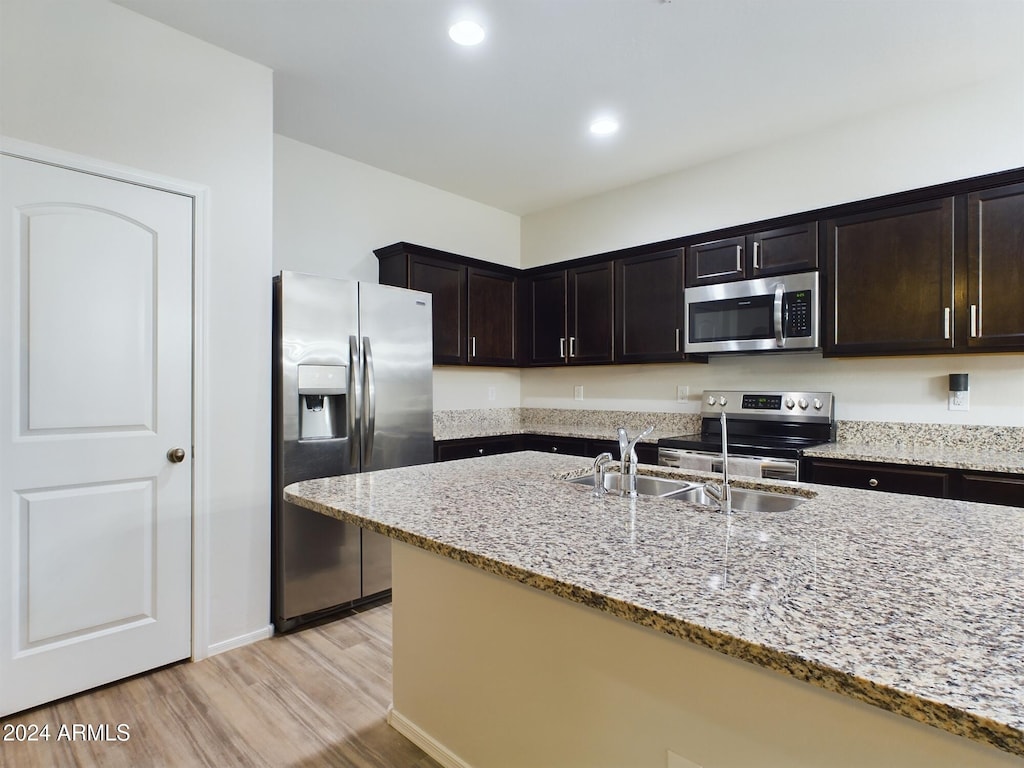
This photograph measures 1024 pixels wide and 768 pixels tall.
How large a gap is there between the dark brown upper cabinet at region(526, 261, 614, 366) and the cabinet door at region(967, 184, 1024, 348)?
1999 mm

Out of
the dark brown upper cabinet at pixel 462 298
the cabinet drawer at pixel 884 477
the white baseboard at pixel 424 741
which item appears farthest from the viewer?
the dark brown upper cabinet at pixel 462 298

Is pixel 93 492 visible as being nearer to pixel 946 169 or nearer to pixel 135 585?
pixel 135 585

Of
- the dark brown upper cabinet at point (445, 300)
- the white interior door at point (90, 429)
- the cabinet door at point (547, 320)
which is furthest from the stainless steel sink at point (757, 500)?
the cabinet door at point (547, 320)

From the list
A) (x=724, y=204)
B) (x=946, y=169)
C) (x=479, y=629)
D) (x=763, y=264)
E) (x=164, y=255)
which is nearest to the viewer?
(x=479, y=629)

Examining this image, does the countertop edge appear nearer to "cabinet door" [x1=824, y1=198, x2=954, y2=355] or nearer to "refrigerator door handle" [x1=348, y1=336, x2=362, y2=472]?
"refrigerator door handle" [x1=348, y1=336, x2=362, y2=472]

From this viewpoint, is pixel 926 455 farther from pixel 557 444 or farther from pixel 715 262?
pixel 557 444

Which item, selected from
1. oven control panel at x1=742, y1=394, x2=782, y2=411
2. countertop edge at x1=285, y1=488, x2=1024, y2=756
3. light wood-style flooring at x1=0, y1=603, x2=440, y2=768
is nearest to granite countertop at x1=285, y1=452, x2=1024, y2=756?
countertop edge at x1=285, y1=488, x2=1024, y2=756

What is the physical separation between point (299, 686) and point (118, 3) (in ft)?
9.28

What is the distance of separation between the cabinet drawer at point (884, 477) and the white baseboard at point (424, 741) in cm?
209

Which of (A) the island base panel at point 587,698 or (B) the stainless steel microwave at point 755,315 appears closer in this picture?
(A) the island base panel at point 587,698

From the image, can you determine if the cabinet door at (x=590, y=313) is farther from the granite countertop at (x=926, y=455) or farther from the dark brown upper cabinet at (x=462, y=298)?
the granite countertop at (x=926, y=455)

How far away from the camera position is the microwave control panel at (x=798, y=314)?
3012mm

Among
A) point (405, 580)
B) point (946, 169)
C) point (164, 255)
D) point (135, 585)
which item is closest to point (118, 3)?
point (164, 255)

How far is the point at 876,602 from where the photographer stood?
84 centimetres
